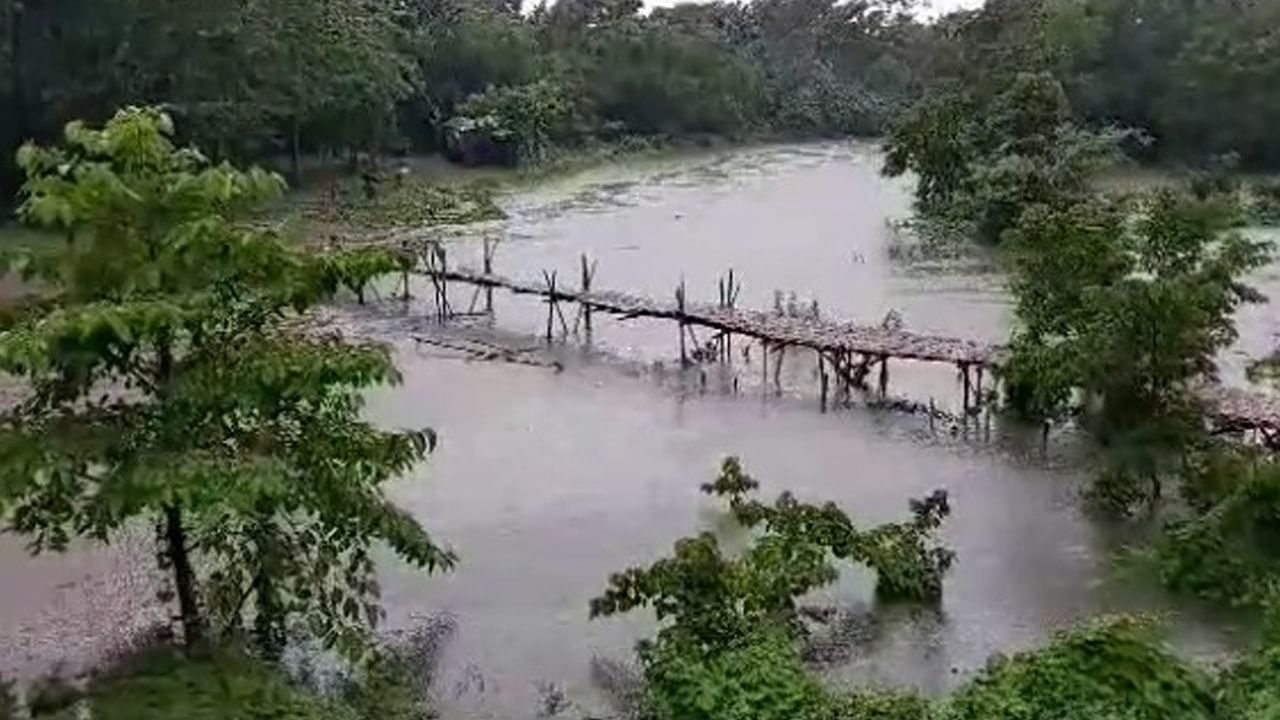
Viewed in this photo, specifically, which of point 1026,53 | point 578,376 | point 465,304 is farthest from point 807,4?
point 578,376

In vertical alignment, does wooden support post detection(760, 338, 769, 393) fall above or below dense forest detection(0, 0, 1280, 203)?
below

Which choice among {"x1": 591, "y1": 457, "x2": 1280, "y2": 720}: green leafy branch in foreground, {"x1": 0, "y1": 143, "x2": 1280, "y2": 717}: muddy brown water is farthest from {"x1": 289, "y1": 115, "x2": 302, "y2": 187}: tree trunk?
{"x1": 591, "y1": 457, "x2": 1280, "y2": 720}: green leafy branch in foreground

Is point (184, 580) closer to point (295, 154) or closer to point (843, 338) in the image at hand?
point (843, 338)

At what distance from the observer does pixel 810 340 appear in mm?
18875

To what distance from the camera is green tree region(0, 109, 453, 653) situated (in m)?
8.16

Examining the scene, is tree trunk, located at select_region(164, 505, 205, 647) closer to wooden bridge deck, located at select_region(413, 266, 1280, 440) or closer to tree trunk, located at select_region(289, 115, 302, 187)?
wooden bridge deck, located at select_region(413, 266, 1280, 440)

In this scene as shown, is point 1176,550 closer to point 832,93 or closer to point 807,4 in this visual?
point 832,93

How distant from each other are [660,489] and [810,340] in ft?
13.9

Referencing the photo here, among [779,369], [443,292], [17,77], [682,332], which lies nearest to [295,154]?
[17,77]

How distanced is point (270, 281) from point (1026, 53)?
27.2 metres

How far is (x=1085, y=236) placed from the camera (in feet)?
49.6

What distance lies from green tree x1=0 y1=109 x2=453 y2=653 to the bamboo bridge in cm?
656

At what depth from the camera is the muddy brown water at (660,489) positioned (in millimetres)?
11602

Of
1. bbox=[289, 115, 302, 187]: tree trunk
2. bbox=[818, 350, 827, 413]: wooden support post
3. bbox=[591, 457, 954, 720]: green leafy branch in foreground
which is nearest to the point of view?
bbox=[591, 457, 954, 720]: green leafy branch in foreground
